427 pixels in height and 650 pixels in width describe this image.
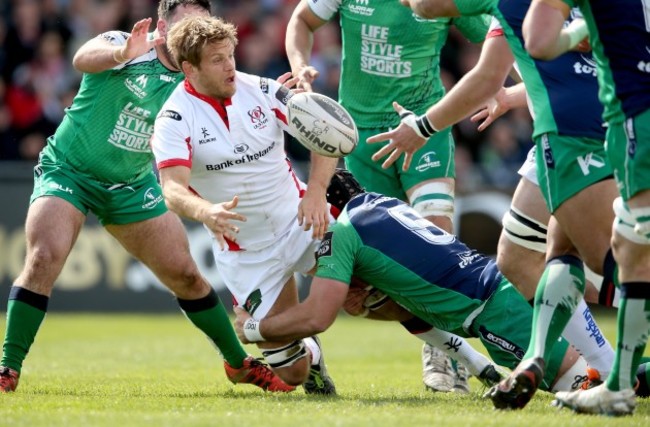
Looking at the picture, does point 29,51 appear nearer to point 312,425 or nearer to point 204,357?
point 204,357

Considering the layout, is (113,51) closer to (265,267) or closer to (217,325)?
(265,267)

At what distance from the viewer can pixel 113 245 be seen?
15.3 metres

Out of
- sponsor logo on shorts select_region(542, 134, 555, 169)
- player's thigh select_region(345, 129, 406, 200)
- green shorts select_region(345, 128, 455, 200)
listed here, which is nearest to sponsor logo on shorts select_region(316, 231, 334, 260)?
sponsor logo on shorts select_region(542, 134, 555, 169)

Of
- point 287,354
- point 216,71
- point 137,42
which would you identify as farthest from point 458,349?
point 137,42

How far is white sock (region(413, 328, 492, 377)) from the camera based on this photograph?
7.27m

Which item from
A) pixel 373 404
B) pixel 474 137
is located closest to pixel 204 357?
pixel 373 404

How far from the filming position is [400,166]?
8.53 meters

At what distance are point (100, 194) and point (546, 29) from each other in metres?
3.78

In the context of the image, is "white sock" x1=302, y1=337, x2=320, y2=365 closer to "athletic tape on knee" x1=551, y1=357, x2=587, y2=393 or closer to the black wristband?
"athletic tape on knee" x1=551, y1=357, x2=587, y2=393

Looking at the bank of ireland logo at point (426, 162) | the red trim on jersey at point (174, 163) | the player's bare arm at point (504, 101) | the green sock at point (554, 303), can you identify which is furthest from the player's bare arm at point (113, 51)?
the green sock at point (554, 303)

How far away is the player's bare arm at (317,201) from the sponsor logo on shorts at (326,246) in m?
0.16

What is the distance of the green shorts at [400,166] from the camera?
8.45 meters

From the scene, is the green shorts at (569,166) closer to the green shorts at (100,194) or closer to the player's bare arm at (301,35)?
the player's bare arm at (301,35)

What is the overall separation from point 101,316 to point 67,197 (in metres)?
8.01
